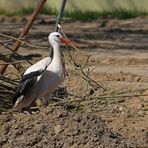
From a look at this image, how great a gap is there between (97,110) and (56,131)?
1.61 meters

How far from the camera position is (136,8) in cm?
2183

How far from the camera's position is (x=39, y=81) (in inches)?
315

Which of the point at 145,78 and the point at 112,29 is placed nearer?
the point at 145,78

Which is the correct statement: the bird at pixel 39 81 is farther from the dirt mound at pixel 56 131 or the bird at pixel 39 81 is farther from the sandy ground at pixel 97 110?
the dirt mound at pixel 56 131

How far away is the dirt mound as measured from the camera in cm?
609

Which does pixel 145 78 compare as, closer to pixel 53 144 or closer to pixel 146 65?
pixel 146 65

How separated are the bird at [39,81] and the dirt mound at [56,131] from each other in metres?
1.38

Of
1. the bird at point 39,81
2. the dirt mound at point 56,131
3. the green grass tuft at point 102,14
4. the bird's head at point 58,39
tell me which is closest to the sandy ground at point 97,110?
the dirt mound at point 56,131

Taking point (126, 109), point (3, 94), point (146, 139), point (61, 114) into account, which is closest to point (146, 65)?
point (126, 109)

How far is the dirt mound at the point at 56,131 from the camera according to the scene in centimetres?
609

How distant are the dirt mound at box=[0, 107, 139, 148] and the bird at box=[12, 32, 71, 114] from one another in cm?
138

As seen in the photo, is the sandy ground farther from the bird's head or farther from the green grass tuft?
the green grass tuft

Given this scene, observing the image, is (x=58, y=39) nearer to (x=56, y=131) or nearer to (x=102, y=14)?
(x=56, y=131)

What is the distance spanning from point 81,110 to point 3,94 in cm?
117
